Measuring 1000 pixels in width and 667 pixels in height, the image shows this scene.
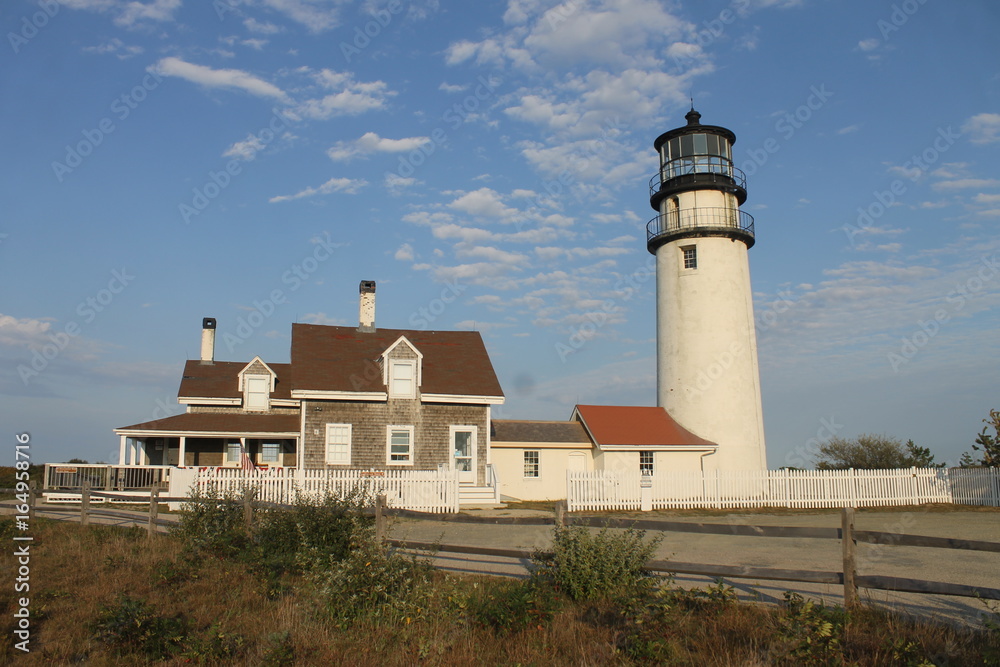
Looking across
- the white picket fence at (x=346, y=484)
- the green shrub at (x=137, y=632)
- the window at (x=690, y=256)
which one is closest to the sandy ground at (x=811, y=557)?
the white picket fence at (x=346, y=484)

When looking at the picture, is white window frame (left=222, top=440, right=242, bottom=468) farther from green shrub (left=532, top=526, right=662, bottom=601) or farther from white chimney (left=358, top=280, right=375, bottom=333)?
green shrub (left=532, top=526, right=662, bottom=601)

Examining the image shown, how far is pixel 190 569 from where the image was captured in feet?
35.0

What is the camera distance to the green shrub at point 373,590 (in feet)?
26.2

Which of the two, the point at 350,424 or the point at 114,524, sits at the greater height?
the point at 350,424

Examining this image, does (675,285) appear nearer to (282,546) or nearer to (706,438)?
(706,438)

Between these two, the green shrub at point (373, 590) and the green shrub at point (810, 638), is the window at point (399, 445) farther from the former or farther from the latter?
the green shrub at point (810, 638)

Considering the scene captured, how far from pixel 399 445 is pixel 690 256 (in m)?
13.1

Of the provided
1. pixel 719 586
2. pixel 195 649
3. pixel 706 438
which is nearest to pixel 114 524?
pixel 195 649

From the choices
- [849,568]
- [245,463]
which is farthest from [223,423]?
[849,568]

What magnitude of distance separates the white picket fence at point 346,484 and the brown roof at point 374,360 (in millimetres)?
3641

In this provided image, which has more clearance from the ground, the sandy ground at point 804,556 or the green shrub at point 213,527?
the green shrub at point 213,527

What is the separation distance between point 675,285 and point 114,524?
20139 millimetres

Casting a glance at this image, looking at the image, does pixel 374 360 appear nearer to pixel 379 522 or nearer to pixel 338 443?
pixel 338 443

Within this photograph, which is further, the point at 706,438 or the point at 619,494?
the point at 706,438
